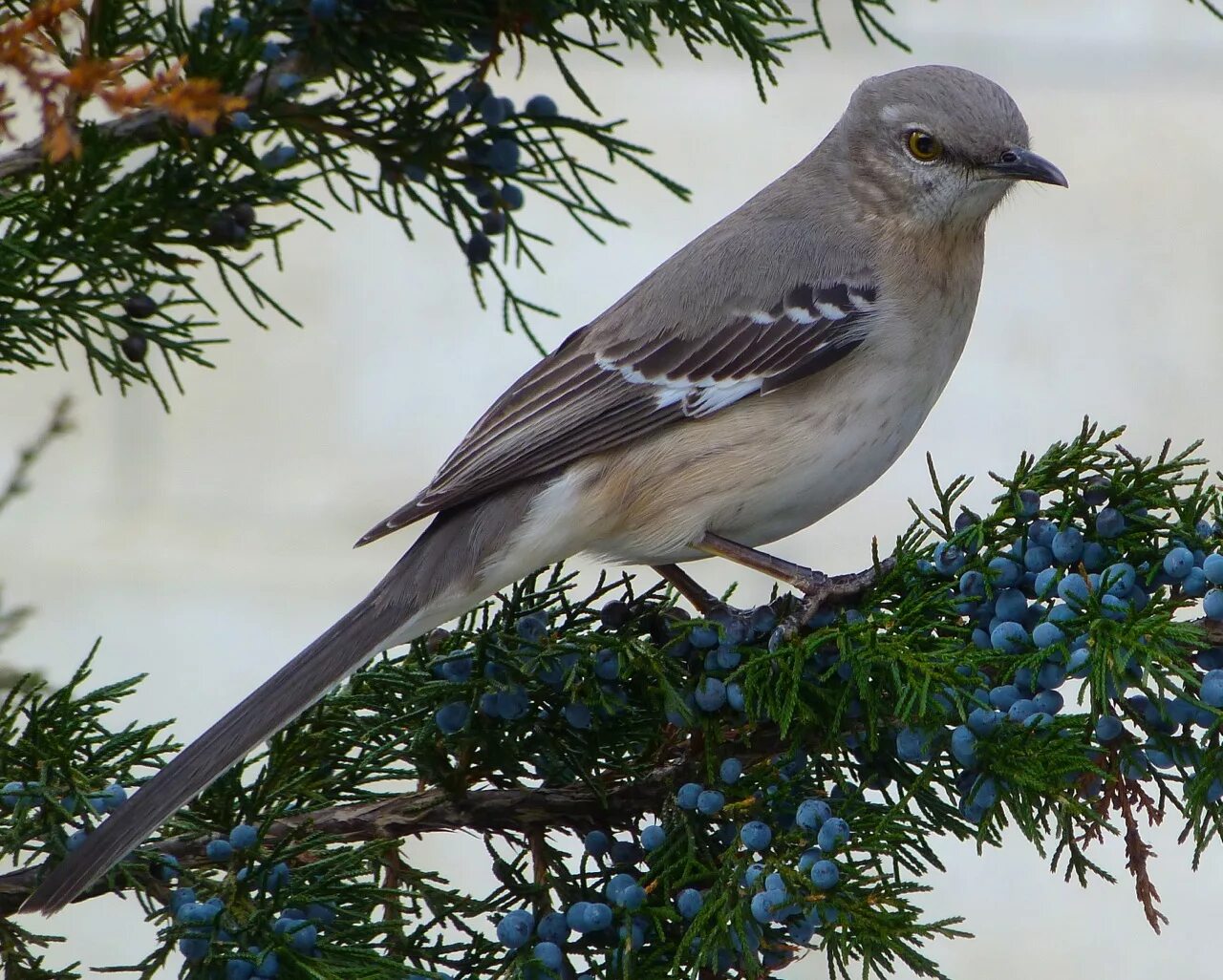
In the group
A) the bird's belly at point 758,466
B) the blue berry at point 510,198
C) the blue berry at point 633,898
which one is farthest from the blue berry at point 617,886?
the blue berry at point 510,198

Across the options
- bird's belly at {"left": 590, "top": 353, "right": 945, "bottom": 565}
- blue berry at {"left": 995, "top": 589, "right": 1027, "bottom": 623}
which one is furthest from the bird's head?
blue berry at {"left": 995, "top": 589, "right": 1027, "bottom": 623}

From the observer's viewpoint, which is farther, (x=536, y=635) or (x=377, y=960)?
(x=536, y=635)

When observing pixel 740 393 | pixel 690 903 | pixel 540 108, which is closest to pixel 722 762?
pixel 690 903

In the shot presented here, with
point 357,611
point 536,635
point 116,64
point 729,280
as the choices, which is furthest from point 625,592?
point 116,64

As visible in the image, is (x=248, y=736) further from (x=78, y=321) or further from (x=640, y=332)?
(x=640, y=332)

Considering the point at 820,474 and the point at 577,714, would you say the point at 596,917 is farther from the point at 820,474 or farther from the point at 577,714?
the point at 820,474

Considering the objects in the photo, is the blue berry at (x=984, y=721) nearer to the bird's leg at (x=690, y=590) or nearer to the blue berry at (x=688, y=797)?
the blue berry at (x=688, y=797)

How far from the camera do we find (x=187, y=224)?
1.30m

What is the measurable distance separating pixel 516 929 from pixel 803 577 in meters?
0.46

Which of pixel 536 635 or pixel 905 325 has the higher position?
pixel 905 325

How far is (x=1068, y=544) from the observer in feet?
3.32

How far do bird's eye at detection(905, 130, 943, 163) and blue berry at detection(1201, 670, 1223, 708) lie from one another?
3.15 ft

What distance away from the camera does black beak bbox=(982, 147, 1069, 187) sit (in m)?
1.59

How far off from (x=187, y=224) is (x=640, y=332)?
1.86ft
